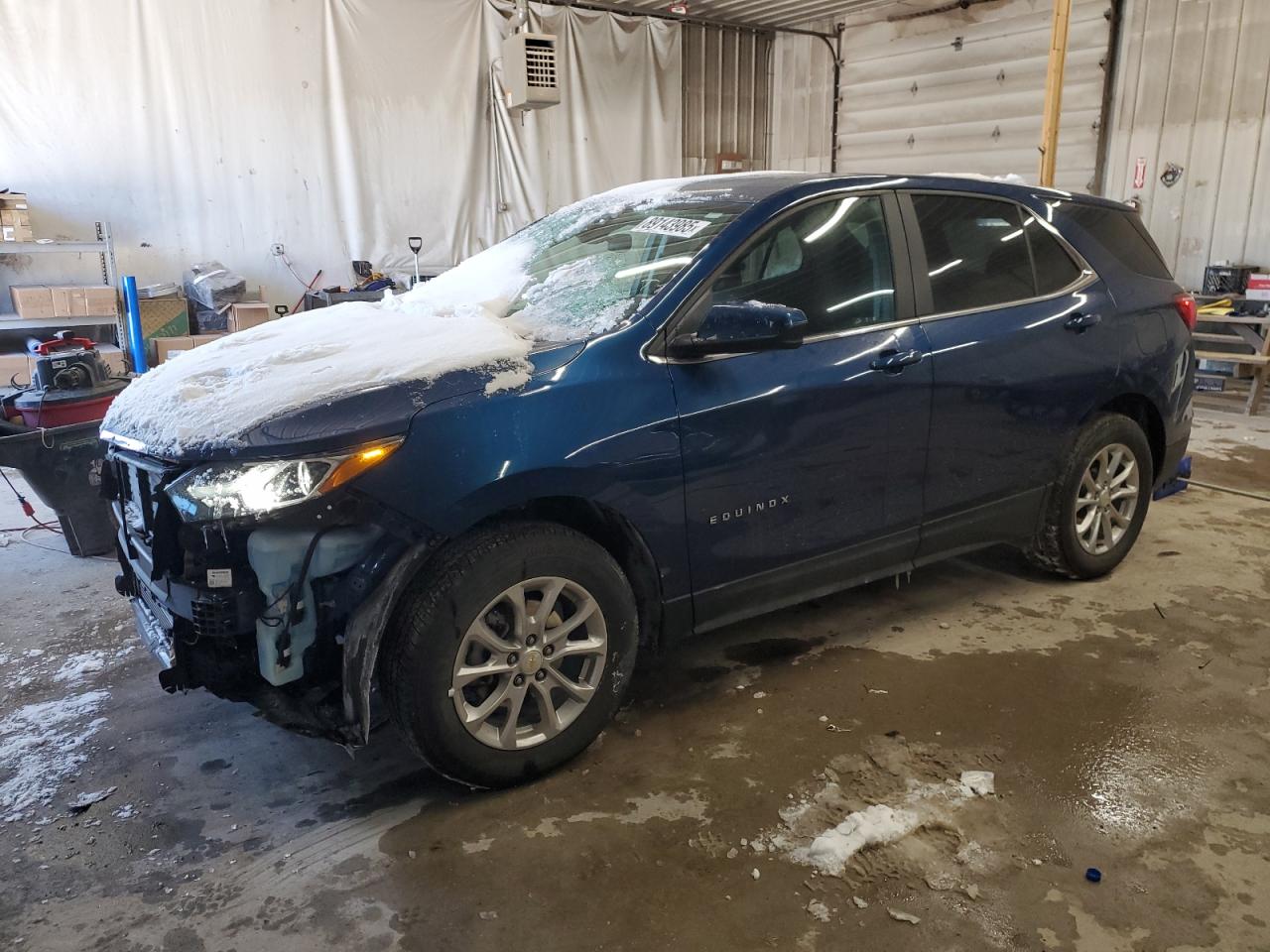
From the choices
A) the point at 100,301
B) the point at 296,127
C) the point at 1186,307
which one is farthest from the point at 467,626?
the point at 296,127

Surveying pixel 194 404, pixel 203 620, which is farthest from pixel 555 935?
pixel 194 404

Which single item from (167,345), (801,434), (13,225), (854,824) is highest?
(13,225)

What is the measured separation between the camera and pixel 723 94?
1165 cm

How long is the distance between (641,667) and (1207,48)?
8.26 m

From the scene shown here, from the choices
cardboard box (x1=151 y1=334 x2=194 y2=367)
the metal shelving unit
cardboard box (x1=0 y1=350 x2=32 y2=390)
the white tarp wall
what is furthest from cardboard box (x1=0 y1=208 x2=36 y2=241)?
cardboard box (x1=151 y1=334 x2=194 y2=367)

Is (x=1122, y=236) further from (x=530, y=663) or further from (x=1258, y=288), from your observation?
(x=1258, y=288)

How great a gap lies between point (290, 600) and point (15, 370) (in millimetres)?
6574

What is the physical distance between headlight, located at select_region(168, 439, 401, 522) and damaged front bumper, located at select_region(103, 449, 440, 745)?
27mm

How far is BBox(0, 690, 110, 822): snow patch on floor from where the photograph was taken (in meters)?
2.49

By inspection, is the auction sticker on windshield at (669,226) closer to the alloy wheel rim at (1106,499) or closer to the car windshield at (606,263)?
the car windshield at (606,263)

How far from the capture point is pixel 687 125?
1145 cm

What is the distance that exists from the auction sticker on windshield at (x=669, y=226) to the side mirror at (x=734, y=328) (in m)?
0.39

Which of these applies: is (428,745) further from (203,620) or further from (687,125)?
(687,125)

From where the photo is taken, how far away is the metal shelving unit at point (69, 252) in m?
7.17
